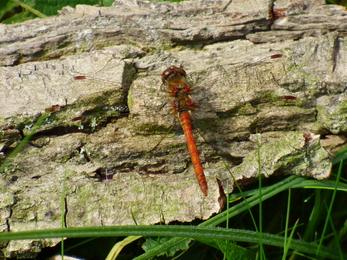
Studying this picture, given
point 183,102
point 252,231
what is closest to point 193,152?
point 183,102

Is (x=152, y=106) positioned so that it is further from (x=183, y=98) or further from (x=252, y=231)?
(x=252, y=231)

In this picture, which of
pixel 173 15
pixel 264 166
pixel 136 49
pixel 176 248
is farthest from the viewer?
pixel 173 15

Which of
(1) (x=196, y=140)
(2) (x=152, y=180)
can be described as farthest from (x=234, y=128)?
(2) (x=152, y=180)

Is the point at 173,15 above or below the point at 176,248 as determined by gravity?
above

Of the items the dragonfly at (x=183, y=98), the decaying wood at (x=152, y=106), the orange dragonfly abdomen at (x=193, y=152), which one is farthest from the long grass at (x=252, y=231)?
the dragonfly at (x=183, y=98)

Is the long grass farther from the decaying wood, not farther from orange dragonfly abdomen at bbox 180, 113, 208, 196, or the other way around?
orange dragonfly abdomen at bbox 180, 113, 208, 196

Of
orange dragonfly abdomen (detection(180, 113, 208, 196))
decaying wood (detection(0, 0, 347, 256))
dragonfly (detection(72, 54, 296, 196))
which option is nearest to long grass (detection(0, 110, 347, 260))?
decaying wood (detection(0, 0, 347, 256))

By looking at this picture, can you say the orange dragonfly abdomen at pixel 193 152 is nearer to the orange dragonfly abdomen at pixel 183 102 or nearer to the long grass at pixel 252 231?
the orange dragonfly abdomen at pixel 183 102

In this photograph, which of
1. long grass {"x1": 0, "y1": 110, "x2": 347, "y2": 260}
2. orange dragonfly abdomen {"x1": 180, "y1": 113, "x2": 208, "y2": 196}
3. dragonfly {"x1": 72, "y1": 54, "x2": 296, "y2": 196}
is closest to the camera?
long grass {"x1": 0, "y1": 110, "x2": 347, "y2": 260}

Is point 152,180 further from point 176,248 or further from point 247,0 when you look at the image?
point 247,0
